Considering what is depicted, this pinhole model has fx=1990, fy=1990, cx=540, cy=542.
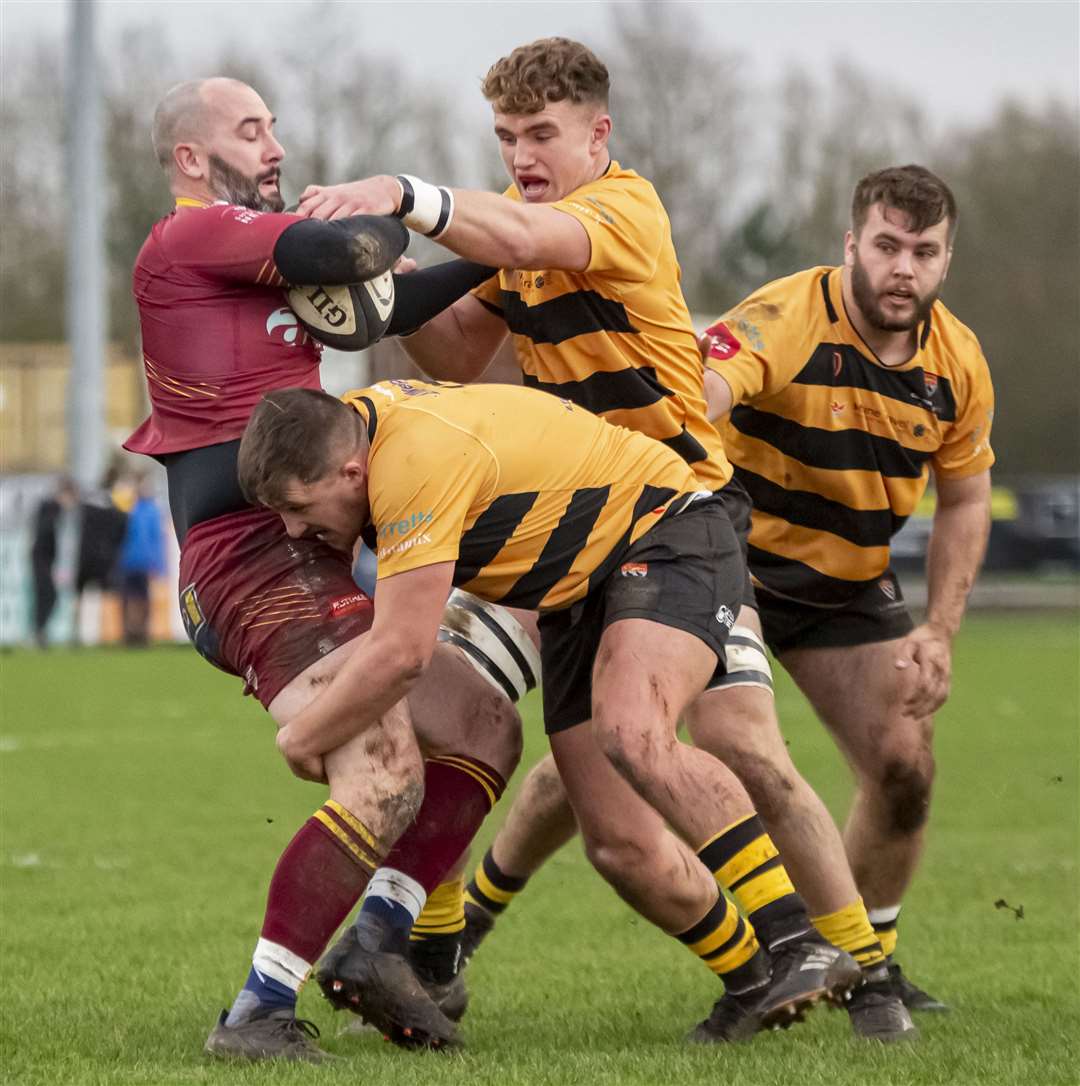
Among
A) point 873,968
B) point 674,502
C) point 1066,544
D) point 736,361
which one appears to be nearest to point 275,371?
point 674,502

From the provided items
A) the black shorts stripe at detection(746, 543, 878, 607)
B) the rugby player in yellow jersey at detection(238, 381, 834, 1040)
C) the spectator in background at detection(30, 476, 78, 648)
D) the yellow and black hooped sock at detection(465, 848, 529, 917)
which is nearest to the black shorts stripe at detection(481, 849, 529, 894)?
the yellow and black hooped sock at detection(465, 848, 529, 917)

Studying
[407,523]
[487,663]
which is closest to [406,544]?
[407,523]

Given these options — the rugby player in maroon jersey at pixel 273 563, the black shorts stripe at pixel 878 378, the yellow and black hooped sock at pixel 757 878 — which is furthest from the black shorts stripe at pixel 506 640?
the black shorts stripe at pixel 878 378

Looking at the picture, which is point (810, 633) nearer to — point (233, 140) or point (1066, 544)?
point (233, 140)

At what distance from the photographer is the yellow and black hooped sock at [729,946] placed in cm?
527

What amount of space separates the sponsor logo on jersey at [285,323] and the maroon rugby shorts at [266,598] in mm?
477

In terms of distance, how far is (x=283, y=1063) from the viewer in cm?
479

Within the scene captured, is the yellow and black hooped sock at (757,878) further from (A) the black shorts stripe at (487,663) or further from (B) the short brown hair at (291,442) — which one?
(B) the short brown hair at (291,442)

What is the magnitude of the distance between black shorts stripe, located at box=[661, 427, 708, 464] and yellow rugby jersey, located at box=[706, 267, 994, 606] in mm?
468

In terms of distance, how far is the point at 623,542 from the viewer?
208 inches

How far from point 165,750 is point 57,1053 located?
842cm

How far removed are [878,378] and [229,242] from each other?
2.26m

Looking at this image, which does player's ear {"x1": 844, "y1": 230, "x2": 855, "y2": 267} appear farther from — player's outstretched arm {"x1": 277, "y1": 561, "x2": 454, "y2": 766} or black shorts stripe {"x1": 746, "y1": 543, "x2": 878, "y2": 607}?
player's outstretched arm {"x1": 277, "y1": 561, "x2": 454, "y2": 766}

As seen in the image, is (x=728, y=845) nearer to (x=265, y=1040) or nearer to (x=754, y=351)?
(x=265, y=1040)
